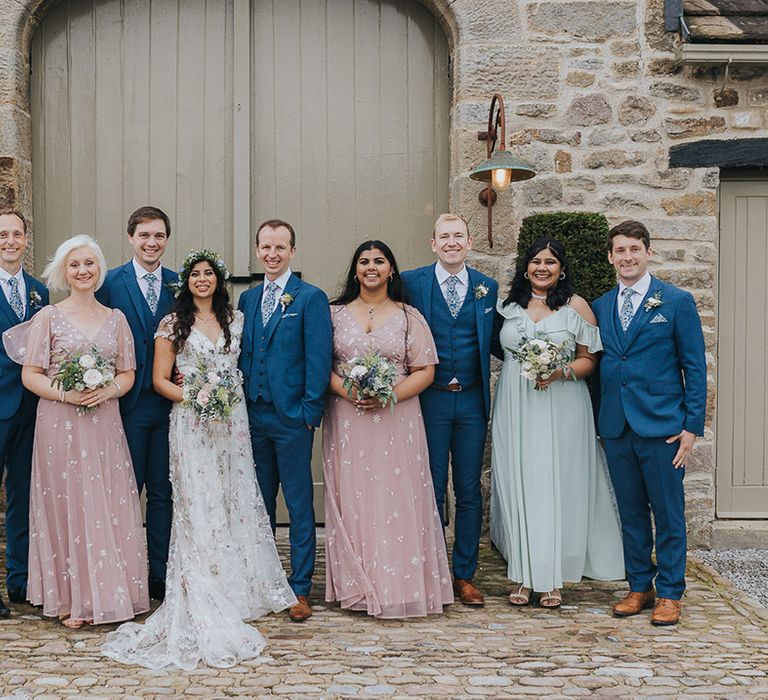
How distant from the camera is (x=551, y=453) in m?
4.51

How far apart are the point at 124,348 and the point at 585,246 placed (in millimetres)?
2586

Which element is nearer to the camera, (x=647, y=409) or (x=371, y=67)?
(x=647, y=409)

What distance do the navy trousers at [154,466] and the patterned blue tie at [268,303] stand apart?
2.27 feet

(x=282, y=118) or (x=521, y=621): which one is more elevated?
(x=282, y=118)

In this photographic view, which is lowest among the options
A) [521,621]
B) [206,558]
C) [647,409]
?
[521,621]

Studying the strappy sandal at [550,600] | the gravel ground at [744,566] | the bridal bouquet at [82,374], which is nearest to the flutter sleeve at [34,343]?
the bridal bouquet at [82,374]

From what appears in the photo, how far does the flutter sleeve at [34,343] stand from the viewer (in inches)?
163

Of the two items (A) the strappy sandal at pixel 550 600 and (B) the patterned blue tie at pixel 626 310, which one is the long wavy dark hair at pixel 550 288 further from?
(A) the strappy sandal at pixel 550 600

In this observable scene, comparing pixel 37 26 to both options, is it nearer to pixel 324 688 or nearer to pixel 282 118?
pixel 282 118

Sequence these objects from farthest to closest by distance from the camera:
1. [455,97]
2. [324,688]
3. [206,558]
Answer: [455,97] → [206,558] → [324,688]

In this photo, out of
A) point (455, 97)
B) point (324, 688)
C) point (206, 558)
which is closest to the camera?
point (324, 688)

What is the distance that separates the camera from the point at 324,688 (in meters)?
3.46

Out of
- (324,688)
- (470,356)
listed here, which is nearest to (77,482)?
(324,688)

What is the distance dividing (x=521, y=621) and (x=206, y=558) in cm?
154
